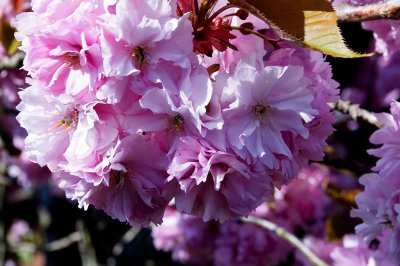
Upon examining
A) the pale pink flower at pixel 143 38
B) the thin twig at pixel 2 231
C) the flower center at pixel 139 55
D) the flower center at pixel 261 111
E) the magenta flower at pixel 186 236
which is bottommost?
the thin twig at pixel 2 231

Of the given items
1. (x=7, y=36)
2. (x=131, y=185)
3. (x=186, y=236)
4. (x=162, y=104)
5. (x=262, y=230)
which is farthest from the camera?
(x=186, y=236)

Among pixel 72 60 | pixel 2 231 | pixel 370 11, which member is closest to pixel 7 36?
pixel 72 60

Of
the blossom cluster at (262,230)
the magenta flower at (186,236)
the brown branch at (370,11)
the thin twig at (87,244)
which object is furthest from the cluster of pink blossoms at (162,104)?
the thin twig at (87,244)

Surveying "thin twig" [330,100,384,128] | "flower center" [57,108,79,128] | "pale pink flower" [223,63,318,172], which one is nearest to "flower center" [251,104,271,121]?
"pale pink flower" [223,63,318,172]

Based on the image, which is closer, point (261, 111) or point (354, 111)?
point (261, 111)

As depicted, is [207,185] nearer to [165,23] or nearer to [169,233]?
[165,23]

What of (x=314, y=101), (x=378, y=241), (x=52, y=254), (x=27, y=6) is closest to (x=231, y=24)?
(x=314, y=101)

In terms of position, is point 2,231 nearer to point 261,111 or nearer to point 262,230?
point 262,230

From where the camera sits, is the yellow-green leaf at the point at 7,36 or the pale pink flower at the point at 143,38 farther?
the yellow-green leaf at the point at 7,36

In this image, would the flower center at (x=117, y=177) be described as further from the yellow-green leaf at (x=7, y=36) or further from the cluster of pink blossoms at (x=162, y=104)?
the yellow-green leaf at (x=7, y=36)
